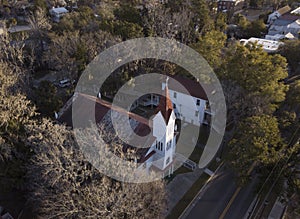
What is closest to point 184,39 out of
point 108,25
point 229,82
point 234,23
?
point 108,25

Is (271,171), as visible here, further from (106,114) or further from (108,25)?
(108,25)

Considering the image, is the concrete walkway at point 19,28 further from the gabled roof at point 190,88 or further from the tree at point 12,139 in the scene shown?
the gabled roof at point 190,88

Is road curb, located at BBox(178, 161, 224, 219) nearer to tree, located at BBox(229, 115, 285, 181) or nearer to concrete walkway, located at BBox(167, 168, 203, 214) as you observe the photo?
concrete walkway, located at BBox(167, 168, 203, 214)

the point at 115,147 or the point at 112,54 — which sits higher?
the point at 112,54

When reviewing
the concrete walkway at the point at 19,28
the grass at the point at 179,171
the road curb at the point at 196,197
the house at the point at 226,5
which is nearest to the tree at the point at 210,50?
the road curb at the point at 196,197

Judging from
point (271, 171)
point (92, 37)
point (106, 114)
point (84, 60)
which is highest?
point (92, 37)
